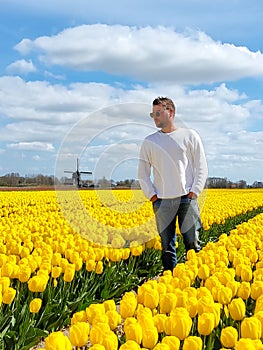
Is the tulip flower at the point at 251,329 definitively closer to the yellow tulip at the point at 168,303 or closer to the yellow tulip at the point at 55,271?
the yellow tulip at the point at 168,303

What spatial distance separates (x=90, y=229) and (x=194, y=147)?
2.36m

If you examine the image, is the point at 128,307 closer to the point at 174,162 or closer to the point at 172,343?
the point at 172,343

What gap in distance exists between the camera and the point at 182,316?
7.82 feet

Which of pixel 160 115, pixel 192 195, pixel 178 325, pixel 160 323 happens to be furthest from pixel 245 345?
pixel 160 115

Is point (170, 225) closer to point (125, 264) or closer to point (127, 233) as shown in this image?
point (125, 264)

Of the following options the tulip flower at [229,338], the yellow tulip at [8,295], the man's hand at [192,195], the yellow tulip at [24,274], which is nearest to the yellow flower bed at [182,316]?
the tulip flower at [229,338]

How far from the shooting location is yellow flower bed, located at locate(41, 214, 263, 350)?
2.18 meters

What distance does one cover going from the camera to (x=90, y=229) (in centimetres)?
718

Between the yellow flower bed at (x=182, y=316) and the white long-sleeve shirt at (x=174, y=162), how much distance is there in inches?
58.3

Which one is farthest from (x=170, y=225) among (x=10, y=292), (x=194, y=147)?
(x=10, y=292)

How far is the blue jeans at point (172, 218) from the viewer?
5.52m

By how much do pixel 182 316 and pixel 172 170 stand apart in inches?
126

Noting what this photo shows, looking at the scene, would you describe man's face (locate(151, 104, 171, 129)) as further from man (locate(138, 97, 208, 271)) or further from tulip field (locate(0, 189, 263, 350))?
tulip field (locate(0, 189, 263, 350))

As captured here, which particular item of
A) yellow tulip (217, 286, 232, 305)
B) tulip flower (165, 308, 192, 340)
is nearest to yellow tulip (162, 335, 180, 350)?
tulip flower (165, 308, 192, 340)
